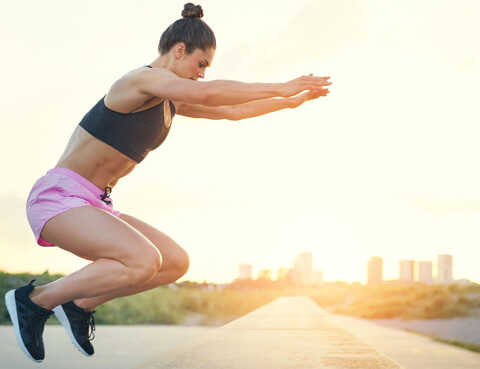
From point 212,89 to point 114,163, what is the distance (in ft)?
1.96

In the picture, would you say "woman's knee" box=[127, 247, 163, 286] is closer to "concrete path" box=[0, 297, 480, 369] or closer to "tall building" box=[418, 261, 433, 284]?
"concrete path" box=[0, 297, 480, 369]

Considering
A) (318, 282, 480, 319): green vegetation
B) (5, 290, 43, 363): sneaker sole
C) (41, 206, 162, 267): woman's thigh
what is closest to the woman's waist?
(41, 206, 162, 267): woman's thigh

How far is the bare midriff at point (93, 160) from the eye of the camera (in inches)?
113

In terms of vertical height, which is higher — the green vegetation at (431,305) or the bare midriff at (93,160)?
the bare midriff at (93,160)

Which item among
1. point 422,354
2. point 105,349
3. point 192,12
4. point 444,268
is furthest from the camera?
point 444,268

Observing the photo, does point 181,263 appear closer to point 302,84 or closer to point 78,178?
point 78,178

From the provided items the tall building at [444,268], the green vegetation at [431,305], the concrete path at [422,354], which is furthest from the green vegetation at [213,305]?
the tall building at [444,268]

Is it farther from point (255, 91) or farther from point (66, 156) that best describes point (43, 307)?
point (255, 91)

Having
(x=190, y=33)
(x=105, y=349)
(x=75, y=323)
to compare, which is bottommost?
(x=105, y=349)

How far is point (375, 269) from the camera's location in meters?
64.2

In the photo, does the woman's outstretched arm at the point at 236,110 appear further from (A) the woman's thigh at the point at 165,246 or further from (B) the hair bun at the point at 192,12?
(A) the woman's thigh at the point at 165,246

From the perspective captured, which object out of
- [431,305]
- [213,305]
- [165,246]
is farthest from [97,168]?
[431,305]

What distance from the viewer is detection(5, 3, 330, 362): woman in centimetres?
272

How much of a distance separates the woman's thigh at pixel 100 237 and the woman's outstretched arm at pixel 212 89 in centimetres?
61
